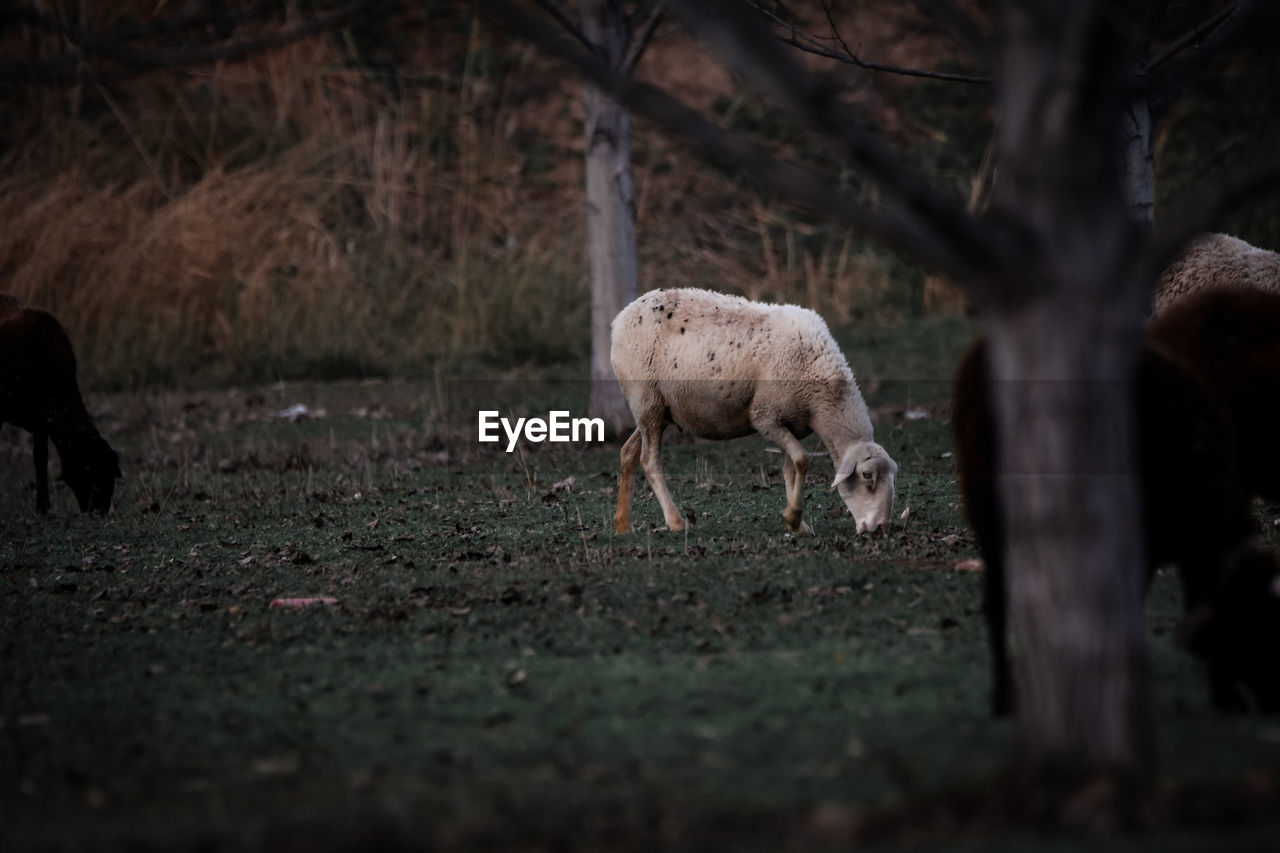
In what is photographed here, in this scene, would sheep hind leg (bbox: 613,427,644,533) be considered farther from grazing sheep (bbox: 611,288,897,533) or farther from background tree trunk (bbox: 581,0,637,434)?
background tree trunk (bbox: 581,0,637,434)

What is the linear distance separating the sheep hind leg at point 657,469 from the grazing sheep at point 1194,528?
3.94 metres

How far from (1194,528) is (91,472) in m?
8.56

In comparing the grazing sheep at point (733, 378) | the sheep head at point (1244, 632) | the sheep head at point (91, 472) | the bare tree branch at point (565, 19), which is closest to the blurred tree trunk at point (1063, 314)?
the sheep head at point (1244, 632)

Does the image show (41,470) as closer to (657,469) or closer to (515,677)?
(657,469)

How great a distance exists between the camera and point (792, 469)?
881cm

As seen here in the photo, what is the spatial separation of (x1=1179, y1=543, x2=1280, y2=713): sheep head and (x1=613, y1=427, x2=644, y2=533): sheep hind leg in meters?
4.48

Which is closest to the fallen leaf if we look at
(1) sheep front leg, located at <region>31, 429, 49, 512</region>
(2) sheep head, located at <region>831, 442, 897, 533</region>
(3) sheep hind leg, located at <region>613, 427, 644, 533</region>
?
(3) sheep hind leg, located at <region>613, 427, 644, 533</region>

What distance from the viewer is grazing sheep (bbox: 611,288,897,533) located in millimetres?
8656

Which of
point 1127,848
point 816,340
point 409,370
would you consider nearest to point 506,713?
point 1127,848

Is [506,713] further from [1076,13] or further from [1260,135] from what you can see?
[1260,135]

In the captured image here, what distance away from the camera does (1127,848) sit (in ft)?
10.4

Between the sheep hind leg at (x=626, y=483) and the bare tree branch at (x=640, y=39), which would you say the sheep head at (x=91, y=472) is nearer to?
the sheep hind leg at (x=626, y=483)

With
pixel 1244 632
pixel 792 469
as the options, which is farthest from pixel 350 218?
pixel 1244 632

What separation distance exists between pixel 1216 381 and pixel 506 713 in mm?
3064
